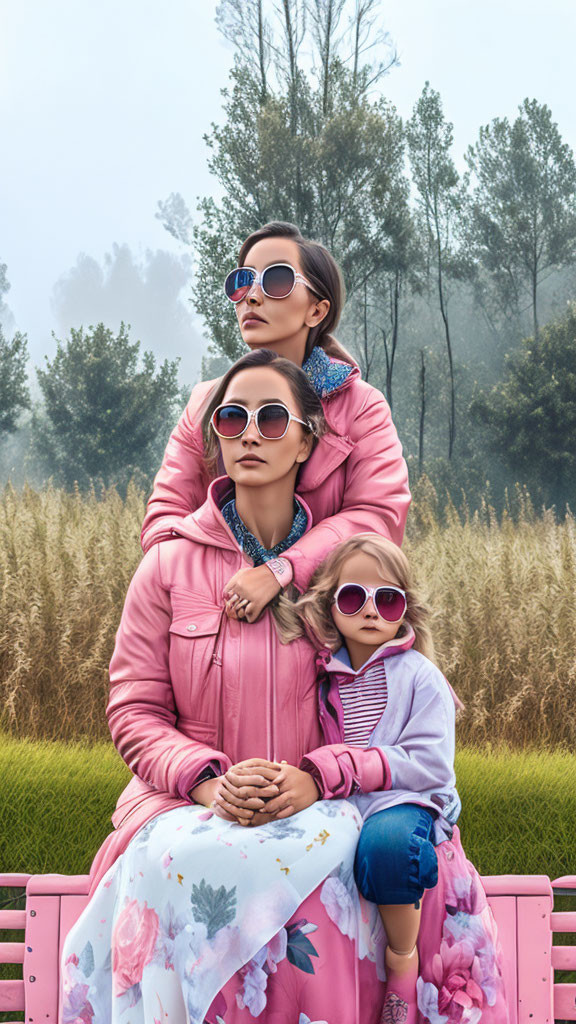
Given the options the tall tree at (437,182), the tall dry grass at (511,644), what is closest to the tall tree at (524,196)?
the tall tree at (437,182)

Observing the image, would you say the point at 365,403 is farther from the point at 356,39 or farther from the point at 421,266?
the point at 421,266

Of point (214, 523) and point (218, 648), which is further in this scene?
point (214, 523)

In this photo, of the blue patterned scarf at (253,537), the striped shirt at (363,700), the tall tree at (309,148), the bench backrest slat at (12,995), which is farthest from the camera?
the tall tree at (309,148)

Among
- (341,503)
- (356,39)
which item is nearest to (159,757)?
(341,503)

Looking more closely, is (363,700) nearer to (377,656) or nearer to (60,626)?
(377,656)

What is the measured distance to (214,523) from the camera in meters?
2.80

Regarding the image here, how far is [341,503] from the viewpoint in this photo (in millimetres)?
3055

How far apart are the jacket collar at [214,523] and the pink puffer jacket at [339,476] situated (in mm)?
67

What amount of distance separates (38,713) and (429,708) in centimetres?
372

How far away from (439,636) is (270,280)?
3.49 m

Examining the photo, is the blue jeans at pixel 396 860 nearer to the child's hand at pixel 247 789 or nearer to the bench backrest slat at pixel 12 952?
the child's hand at pixel 247 789

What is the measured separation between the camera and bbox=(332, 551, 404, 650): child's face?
2.58 metres

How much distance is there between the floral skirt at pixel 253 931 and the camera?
87.4 inches

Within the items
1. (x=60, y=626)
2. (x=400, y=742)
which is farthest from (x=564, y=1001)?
(x=60, y=626)
